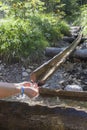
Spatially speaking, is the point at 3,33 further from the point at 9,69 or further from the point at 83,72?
the point at 83,72

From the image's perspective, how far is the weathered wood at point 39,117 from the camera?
9.18 feet

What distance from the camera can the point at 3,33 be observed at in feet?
25.7

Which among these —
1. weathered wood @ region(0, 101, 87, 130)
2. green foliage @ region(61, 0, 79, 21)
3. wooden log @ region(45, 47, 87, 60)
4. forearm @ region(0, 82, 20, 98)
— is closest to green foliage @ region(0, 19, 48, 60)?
wooden log @ region(45, 47, 87, 60)

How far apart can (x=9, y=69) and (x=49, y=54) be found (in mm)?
1548

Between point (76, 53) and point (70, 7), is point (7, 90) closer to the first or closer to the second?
point (76, 53)

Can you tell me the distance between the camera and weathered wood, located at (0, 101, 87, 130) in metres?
2.80

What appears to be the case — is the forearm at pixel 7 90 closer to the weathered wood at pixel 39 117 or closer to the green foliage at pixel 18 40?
the weathered wood at pixel 39 117

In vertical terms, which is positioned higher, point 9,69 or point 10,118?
point 10,118

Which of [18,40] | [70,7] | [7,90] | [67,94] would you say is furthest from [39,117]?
[70,7]

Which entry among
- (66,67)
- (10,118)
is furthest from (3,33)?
(10,118)

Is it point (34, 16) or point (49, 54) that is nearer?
point (49, 54)

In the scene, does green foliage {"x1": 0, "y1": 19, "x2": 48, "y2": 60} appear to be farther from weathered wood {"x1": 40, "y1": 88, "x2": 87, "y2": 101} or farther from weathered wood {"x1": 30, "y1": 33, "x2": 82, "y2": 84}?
weathered wood {"x1": 40, "y1": 88, "x2": 87, "y2": 101}

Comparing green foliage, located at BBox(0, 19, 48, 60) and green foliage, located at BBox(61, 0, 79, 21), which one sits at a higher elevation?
green foliage, located at BBox(0, 19, 48, 60)

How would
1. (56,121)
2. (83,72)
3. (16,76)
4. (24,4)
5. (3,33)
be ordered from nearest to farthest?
(56,121) → (16,76) → (83,72) → (3,33) → (24,4)
